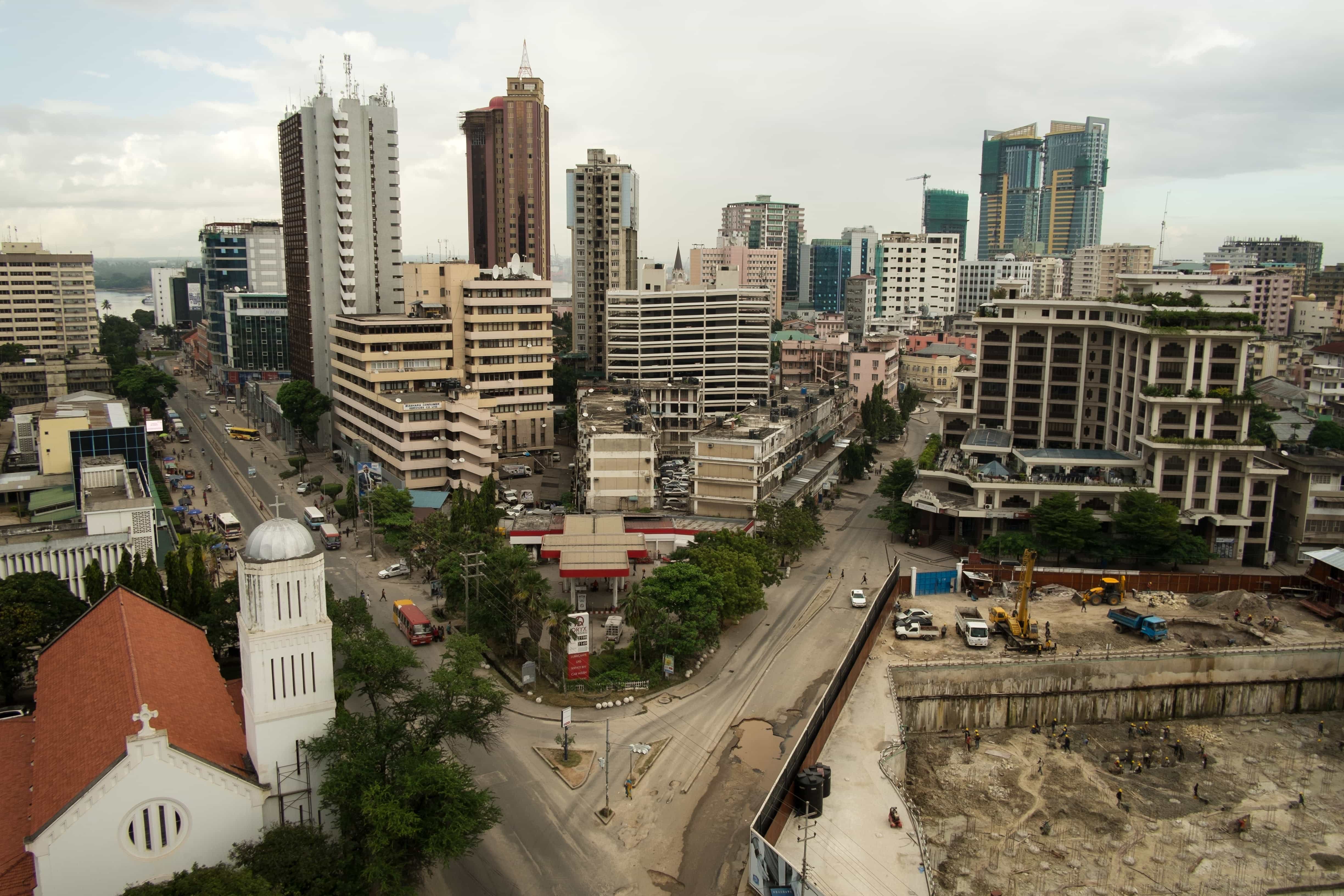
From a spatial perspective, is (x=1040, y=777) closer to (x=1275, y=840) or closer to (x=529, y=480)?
(x=1275, y=840)

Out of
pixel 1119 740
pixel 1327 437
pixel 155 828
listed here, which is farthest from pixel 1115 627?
pixel 155 828

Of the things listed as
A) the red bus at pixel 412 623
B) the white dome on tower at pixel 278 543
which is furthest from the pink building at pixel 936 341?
the white dome on tower at pixel 278 543

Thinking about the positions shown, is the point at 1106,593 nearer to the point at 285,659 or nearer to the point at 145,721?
the point at 285,659

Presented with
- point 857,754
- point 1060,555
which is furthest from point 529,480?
point 857,754

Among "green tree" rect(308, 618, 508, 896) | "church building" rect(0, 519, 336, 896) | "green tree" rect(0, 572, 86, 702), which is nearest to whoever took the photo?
"church building" rect(0, 519, 336, 896)

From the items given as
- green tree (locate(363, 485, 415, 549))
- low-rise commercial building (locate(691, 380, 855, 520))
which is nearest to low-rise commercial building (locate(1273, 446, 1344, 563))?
low-rise commercial building (locate(691, 380, 855, 520))

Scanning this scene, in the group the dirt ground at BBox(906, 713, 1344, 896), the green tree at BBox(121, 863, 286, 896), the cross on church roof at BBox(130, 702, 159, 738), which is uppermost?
the cross on church roof at BBox(130, 702, 159, 738)

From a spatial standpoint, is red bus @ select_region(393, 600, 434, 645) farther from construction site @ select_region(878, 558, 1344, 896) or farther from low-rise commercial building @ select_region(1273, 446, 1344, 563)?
low-rise commercial building @ select_region(1273, 446, 1344, 563)
